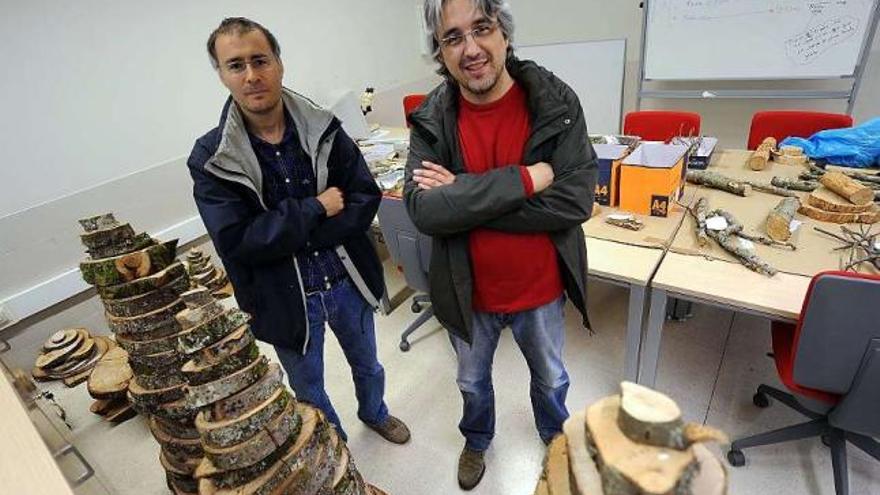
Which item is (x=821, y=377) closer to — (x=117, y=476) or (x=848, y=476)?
(x=848, y=476)

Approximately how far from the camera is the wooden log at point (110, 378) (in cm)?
212

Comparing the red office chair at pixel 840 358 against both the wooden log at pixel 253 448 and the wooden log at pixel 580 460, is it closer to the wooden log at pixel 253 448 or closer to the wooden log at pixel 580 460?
the wooden log at pixel 580 460

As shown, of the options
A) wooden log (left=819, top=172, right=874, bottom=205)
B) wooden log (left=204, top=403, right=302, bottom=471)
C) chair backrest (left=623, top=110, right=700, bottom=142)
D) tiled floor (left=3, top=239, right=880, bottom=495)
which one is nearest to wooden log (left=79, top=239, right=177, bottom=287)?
wooden log (left=204, top=403, right=302, bottom=471)

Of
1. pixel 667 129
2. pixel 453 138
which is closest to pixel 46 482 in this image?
pixel 453 138

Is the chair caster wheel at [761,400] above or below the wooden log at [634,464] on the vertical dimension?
below


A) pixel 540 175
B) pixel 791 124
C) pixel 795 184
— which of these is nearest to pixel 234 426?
pixel 540 175

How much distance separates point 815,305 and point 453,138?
103 centimetres

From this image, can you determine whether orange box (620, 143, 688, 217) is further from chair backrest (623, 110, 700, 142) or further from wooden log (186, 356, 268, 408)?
wooden log (186, 356, 268, 408)

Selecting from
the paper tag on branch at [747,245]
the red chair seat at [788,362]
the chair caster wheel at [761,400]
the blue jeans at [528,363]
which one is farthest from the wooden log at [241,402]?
the chair caster wheel at [761,400]

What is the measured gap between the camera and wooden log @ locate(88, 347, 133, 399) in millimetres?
2115

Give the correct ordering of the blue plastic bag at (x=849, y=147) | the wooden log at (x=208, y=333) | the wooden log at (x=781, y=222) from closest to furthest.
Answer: the wooden log at (x=208, y=333), the wooden log at (x=781, y=222), the blue plastic bag at (x=849, y=147)

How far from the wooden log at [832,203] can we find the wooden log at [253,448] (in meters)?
1.99

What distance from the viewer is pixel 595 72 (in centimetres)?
408

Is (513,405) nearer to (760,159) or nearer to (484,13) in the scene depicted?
(484,13)
